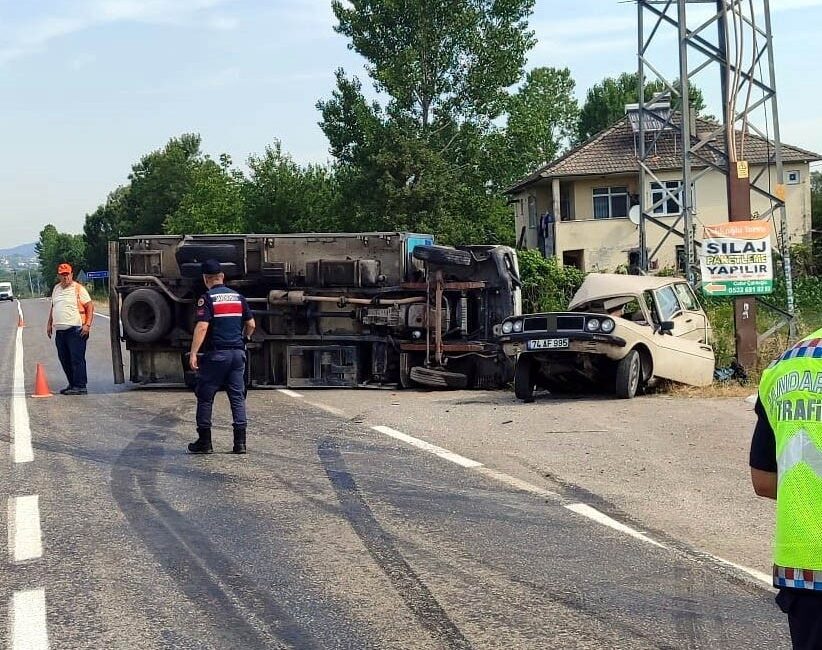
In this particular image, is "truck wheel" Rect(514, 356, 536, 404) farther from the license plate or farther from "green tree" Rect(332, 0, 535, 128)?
"green tree" Rect(332, 0, 535, 128)

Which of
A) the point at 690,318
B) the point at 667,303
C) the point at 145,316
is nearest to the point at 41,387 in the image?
the point at 145,316

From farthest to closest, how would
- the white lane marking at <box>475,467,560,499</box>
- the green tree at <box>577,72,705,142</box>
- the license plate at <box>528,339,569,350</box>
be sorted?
the green tree at <box>577,72,705,142</box>
the license plate at <box>528,339,569,350</box>
the white lane marking at <box>475,467,560,499</box>

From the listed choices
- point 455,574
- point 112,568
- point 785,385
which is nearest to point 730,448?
point 455,574

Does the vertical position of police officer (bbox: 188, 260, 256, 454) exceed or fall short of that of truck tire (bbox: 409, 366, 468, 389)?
it exceeds it

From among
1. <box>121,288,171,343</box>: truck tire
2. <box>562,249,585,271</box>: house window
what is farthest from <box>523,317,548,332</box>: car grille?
<box>562,249,585,271</box>: house window

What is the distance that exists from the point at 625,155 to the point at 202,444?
38856 mm

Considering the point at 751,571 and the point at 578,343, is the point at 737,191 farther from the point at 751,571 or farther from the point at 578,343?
the point at 751,571

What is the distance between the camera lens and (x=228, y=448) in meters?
10.1

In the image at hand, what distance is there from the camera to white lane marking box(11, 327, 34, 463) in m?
9.84

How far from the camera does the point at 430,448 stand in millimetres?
9906

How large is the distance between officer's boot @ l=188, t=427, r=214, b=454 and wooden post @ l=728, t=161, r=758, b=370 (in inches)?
335

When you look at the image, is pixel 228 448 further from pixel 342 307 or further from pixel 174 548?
pixel 342 307

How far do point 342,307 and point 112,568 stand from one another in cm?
901

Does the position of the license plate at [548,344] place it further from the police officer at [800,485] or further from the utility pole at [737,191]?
the police officer at [800,485]
